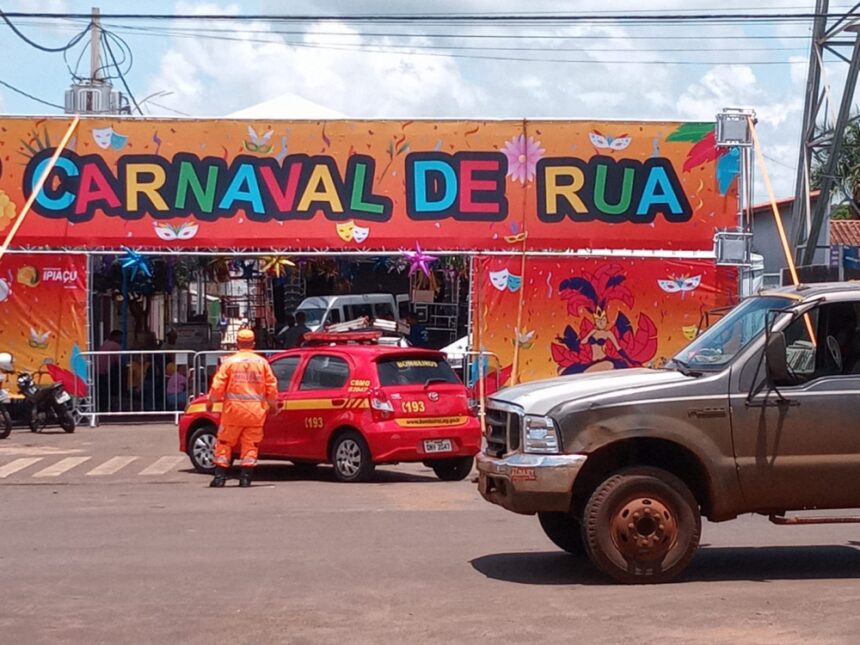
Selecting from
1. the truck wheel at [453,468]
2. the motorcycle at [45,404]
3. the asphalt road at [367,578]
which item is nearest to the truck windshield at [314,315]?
the motorcycle at [45,404]

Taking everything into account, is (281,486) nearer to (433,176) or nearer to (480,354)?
(480,354)

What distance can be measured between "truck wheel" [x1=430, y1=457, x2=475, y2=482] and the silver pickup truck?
274 inches

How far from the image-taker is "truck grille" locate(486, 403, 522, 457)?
922 cm

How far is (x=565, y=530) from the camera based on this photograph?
10078 millimetres

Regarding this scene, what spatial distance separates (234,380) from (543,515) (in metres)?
5.67

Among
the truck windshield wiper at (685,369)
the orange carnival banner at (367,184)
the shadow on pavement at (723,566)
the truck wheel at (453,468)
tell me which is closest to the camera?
the truck windshield wiper at (685,369)

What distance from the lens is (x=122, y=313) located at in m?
26.9

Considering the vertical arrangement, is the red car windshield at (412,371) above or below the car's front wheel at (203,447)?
above

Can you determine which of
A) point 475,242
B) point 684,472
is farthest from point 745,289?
point 684,472

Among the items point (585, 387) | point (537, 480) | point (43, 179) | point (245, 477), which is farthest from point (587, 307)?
point (537, 480)

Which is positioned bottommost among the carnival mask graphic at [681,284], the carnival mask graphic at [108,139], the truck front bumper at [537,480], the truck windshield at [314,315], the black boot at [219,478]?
the black boot at [219,478]

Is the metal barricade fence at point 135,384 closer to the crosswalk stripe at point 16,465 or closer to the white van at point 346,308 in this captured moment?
the crosswalk stripe at point 16,465

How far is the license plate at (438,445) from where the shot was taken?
606 inches

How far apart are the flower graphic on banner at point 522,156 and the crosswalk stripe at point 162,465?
816 centimetres
